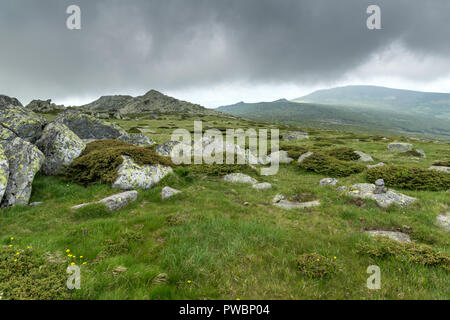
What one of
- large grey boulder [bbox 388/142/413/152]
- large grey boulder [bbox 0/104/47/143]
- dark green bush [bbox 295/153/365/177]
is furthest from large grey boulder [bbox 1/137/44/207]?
large grey boulder [bbox 388/142/413/152]

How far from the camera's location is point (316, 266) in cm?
584

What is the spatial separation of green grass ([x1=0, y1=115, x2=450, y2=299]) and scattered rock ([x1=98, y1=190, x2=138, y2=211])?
0.34m

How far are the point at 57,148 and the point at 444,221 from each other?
22.7 metres

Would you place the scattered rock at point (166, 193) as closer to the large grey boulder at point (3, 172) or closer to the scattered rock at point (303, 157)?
the large grey boulder at point (3, 172)

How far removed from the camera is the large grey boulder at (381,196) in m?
11.4

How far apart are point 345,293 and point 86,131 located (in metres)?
28.2

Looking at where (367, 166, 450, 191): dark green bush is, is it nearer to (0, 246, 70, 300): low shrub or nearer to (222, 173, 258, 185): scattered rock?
(222, 173, 258, 185): scattered rock

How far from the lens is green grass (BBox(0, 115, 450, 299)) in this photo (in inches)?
201

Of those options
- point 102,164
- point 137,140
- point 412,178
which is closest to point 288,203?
point 412,178

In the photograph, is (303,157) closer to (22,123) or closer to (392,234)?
(392,234)

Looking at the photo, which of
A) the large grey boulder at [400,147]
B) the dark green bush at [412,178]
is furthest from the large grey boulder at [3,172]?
the large grey boulder at [400,147]

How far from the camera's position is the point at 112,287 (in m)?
5.07
